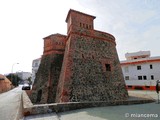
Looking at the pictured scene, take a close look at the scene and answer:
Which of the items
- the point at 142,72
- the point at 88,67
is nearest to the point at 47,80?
the point at 88,67

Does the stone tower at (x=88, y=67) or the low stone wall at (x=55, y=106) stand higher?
the stone tower at (x=88, y=67)

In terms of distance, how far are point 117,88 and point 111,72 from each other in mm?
1545

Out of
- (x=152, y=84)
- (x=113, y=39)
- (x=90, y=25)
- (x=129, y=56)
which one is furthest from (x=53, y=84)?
(x=129, y=56)

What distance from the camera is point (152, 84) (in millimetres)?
27594

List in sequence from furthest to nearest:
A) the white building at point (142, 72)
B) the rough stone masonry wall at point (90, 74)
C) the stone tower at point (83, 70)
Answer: the white building at point (142, 72), the stone tower at point (83, 70), the rough stone masonry wall at point (90, 74)

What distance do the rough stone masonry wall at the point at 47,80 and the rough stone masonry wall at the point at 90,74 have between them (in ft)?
7.73

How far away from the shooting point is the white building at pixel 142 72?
28070mm

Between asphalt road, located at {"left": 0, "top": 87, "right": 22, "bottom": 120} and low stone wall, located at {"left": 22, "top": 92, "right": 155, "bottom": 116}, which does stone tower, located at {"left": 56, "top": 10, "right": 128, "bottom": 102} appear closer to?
low stone wall, located at {"left": 22, "top": 92, "right": 155, "bottom": 116}

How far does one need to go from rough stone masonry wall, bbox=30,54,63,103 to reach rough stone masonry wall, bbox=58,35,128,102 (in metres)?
2.36

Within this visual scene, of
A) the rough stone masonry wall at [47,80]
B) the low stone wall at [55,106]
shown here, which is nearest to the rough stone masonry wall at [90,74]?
the low stone wall at [55,106]

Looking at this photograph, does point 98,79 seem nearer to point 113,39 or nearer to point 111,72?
point 111,72

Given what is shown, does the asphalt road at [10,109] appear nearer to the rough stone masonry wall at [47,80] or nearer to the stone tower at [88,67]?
the rough stone masonry wall at [47,80]

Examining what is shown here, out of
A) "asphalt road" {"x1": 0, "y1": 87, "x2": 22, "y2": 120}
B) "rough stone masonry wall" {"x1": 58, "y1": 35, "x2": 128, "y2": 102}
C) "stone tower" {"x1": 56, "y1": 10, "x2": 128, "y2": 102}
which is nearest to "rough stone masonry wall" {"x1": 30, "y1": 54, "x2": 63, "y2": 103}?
"stone tower" {"x1": 56, "y1": 10, "x2": 128, "y2": 102}

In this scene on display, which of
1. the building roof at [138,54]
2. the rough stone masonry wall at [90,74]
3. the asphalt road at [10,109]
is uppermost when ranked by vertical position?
the building roof at [138,54]
